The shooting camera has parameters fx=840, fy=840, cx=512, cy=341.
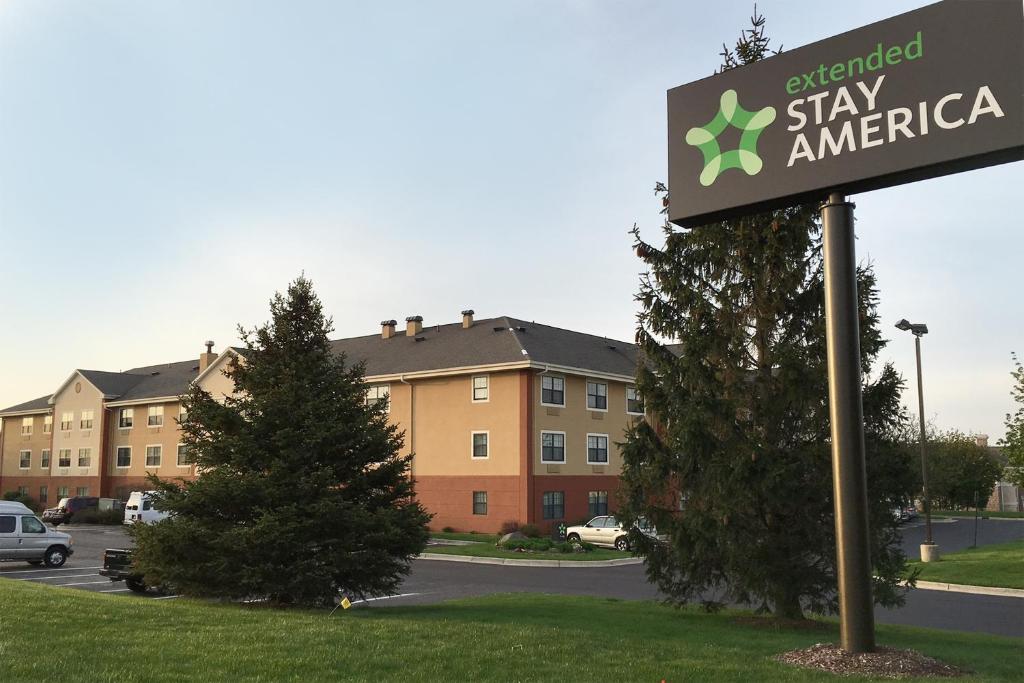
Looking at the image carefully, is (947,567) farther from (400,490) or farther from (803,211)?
(400,490)

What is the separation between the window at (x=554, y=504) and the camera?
40522 mm

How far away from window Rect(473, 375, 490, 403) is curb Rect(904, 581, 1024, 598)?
22.2m

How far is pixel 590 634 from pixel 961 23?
8.93m

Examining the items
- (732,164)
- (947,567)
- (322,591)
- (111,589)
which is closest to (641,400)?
(732,164)

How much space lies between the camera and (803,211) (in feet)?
49.8

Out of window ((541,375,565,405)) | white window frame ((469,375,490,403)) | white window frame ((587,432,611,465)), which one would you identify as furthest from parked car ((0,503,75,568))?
white window frame ((587,432,611,465))

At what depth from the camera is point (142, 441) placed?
6053cm

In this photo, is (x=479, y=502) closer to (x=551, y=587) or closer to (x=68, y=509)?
(x=551, y=587)

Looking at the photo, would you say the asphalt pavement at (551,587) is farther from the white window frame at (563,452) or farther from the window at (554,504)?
the white window frame at (563,452)

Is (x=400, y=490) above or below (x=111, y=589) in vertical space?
above

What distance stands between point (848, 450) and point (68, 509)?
171 ft

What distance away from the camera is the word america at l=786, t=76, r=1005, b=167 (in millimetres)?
10102

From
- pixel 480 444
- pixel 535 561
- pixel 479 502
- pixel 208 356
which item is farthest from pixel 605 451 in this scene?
pixel 208 356

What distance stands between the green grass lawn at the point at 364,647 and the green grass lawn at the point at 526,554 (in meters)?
17.1
